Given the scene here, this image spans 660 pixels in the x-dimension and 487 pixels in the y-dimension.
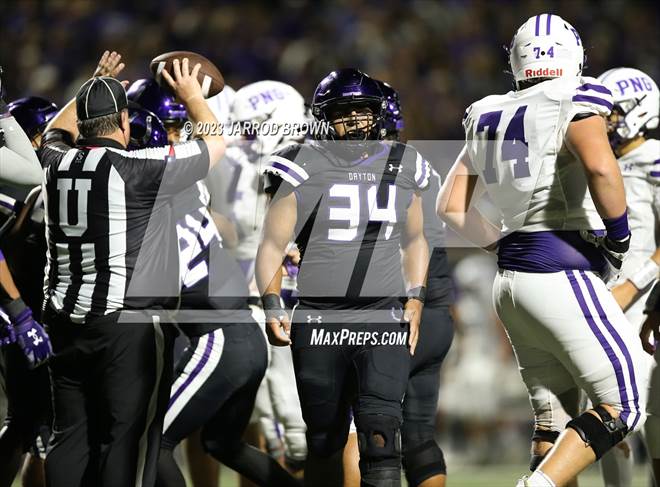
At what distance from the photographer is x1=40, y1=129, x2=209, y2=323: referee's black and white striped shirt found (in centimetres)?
401

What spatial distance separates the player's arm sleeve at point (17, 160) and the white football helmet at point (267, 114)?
203 centimetres

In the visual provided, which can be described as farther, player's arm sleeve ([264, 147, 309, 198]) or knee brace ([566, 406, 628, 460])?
player's arm sleeve ([264, 147, 309, 198])

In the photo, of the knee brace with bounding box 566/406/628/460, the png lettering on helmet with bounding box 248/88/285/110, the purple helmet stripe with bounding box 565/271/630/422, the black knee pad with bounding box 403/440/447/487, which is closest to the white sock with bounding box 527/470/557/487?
the knee brace with bounding box 566/406/628/460

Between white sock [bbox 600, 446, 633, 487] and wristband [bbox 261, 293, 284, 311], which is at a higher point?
wristband [bbox 261, 293, 284, 311]

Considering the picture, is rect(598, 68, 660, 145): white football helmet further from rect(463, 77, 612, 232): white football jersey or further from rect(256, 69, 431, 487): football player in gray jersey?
rect(256, 69, 431, 487): football player in gray jersey

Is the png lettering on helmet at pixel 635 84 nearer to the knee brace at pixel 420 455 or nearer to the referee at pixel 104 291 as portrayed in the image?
the knee brace at pixel 420 455

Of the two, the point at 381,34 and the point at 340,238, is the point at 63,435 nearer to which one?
the point at 340,238

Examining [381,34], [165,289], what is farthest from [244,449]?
[381,34]

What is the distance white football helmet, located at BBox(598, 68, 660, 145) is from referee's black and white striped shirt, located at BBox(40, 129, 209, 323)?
2321mm

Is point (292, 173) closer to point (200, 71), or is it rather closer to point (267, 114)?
point (200, 71)

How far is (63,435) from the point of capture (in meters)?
4.09

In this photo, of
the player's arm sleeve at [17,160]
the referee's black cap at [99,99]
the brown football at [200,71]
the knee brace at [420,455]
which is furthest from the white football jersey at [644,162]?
the player's arm sleeve at [17,160]

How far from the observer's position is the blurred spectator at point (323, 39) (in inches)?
415

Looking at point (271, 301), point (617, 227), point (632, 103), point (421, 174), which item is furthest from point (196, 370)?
point (632, 103)
